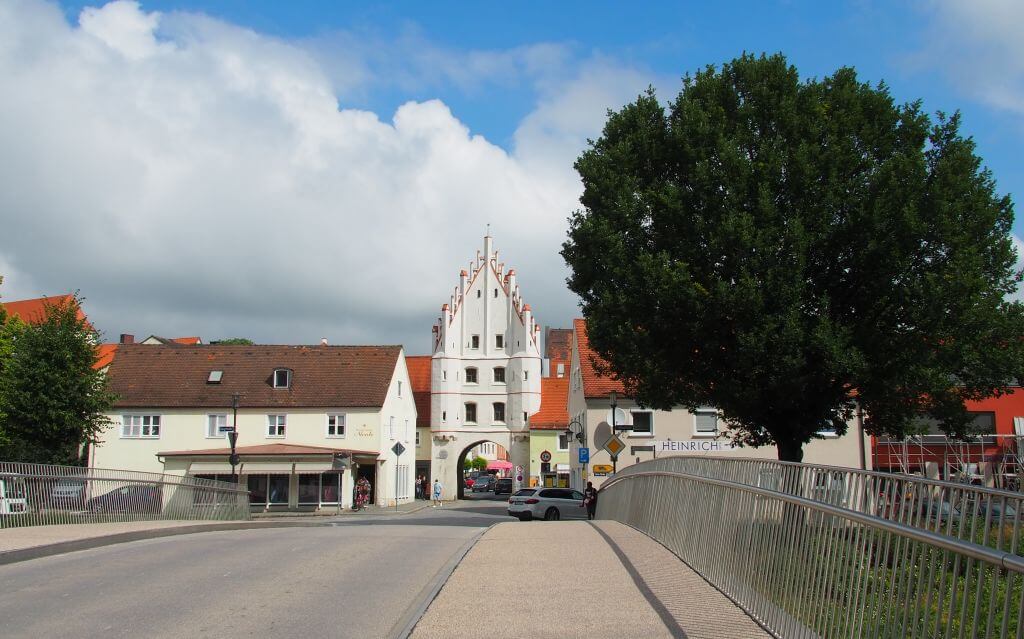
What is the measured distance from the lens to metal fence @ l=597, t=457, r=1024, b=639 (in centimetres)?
438

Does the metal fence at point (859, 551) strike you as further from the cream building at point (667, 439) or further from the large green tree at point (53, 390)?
the cream building at point (667, 439)

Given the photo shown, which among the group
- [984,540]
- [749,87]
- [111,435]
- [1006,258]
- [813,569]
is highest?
[749,87]

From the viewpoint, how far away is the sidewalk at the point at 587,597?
24.9 feet

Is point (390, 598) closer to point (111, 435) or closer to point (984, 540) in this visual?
point (984, 540)

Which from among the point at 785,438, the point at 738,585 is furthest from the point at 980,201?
the point at 738,585

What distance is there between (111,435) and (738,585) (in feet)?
169

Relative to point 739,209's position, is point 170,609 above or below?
below

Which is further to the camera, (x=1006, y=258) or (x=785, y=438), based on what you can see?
(x=785, y=438)

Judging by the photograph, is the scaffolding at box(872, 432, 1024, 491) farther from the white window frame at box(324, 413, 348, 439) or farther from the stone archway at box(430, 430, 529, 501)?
the stone archway at box(430, 430, 529, 501)

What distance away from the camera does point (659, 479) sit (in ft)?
50.9

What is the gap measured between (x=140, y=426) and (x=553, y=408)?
31.6 metres

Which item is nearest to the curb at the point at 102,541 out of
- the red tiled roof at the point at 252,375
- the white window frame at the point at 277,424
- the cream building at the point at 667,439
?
the cream building at the point at 667,439

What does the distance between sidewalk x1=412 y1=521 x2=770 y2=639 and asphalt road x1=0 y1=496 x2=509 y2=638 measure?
569mm

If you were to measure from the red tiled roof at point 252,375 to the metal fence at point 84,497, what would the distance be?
93.8 feet
